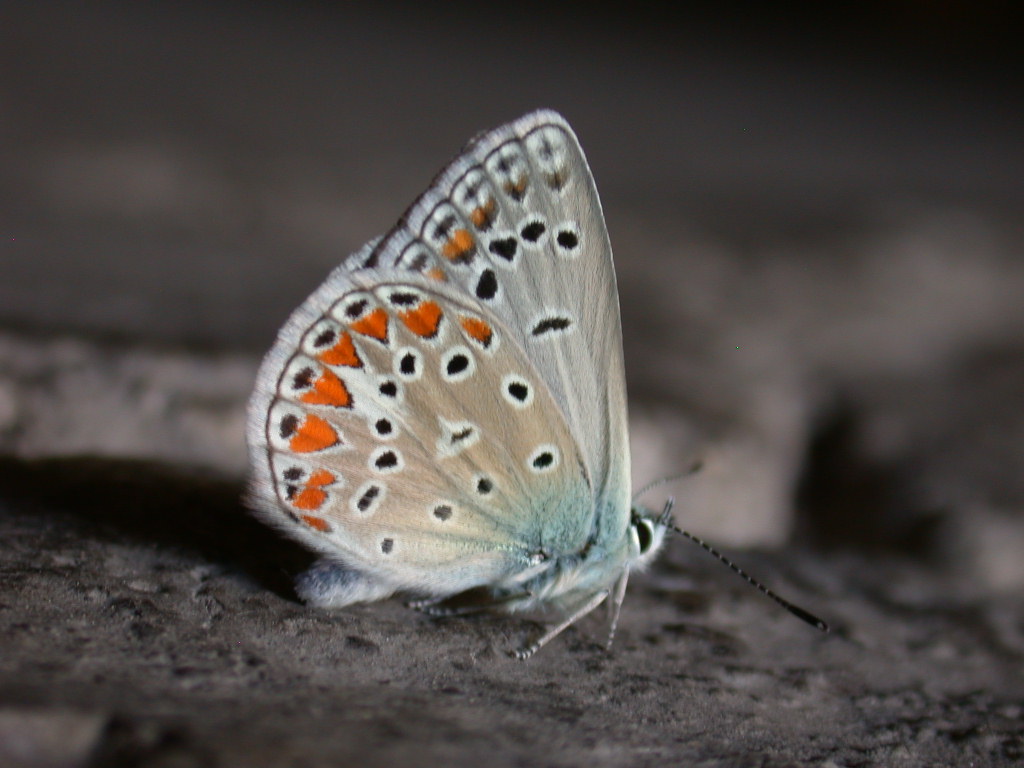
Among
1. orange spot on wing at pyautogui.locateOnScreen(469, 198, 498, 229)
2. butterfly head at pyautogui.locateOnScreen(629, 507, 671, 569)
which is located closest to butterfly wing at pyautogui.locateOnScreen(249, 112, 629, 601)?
orange spot on wing at pyautogui.locateOnScreen(469, 198, 498, 229)

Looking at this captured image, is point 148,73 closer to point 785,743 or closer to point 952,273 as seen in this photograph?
point 952,273

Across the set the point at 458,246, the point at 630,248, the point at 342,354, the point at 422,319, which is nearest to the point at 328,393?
the point at 342,354

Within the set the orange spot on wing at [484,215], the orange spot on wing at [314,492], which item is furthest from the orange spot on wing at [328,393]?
the orange spot on wing at [484,215]

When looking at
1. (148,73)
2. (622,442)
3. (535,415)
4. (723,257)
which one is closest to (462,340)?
(535,415)

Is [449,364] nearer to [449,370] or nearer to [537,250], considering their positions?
[449,370]

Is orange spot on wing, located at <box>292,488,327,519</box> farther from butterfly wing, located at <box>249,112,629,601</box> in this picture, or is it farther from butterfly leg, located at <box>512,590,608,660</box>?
butterfly leg, located at <box>512,590,608,660</box>
